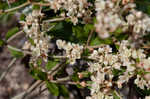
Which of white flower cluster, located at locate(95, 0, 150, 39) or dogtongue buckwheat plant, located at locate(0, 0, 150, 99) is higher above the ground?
white flower cluster, located at locate(95, 0, 150, 39)

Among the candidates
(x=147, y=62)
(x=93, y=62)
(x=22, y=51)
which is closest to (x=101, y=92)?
(x=93, y=62)

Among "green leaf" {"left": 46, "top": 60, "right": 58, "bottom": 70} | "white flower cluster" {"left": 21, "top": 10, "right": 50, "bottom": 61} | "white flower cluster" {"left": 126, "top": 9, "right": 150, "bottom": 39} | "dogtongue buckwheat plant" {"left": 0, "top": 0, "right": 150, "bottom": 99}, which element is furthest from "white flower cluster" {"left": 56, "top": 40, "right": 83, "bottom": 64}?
"white flower cluster" {"left": 126, "top": 9, "right": 150, "bottom": 39}

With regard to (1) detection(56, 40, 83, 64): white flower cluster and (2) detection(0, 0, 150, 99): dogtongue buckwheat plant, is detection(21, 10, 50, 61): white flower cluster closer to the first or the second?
(2) detection(0, 0, 150, 99): dogtongue buckwheat plant

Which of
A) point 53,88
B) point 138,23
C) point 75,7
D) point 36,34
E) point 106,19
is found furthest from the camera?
point 53,88

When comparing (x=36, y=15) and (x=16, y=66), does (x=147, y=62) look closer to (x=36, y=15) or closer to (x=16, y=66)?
(x=36, y=15)

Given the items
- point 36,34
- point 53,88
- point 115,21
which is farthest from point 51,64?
point 115,21

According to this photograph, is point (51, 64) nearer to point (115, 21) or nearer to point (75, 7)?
point (75, 7)
